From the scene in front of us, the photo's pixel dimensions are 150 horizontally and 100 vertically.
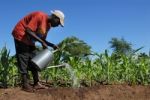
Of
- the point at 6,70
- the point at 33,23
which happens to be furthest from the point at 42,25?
the point at 6,70

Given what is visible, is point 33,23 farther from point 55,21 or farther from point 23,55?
point 23,55

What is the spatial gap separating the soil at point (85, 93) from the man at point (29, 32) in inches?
10.9

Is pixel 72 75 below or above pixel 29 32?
below

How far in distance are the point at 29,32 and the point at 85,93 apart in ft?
4.43

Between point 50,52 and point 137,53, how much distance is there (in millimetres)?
2201

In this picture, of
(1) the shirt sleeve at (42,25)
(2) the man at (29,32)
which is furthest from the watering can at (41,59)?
(1) the shirt sleeve at (42,25)

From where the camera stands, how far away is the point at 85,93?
799 centimetres

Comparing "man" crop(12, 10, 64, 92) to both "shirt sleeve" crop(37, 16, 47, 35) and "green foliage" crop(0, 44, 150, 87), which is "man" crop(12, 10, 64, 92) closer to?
"shirt sleeve" crop(37, 16, 47, 35)

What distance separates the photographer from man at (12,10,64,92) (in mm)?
7801

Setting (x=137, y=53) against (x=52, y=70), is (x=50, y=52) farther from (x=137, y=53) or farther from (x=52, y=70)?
(x=137, y=53)

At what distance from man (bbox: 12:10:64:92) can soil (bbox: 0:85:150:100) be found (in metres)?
0.28

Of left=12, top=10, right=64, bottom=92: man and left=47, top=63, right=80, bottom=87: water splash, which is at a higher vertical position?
left=12, top=10, right=64, bottom=92: man

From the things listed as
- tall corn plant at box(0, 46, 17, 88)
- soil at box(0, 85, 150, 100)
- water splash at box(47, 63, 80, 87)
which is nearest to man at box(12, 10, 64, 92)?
soil at box(0, 85, 150, 100)

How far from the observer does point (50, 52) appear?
7.98 metres
